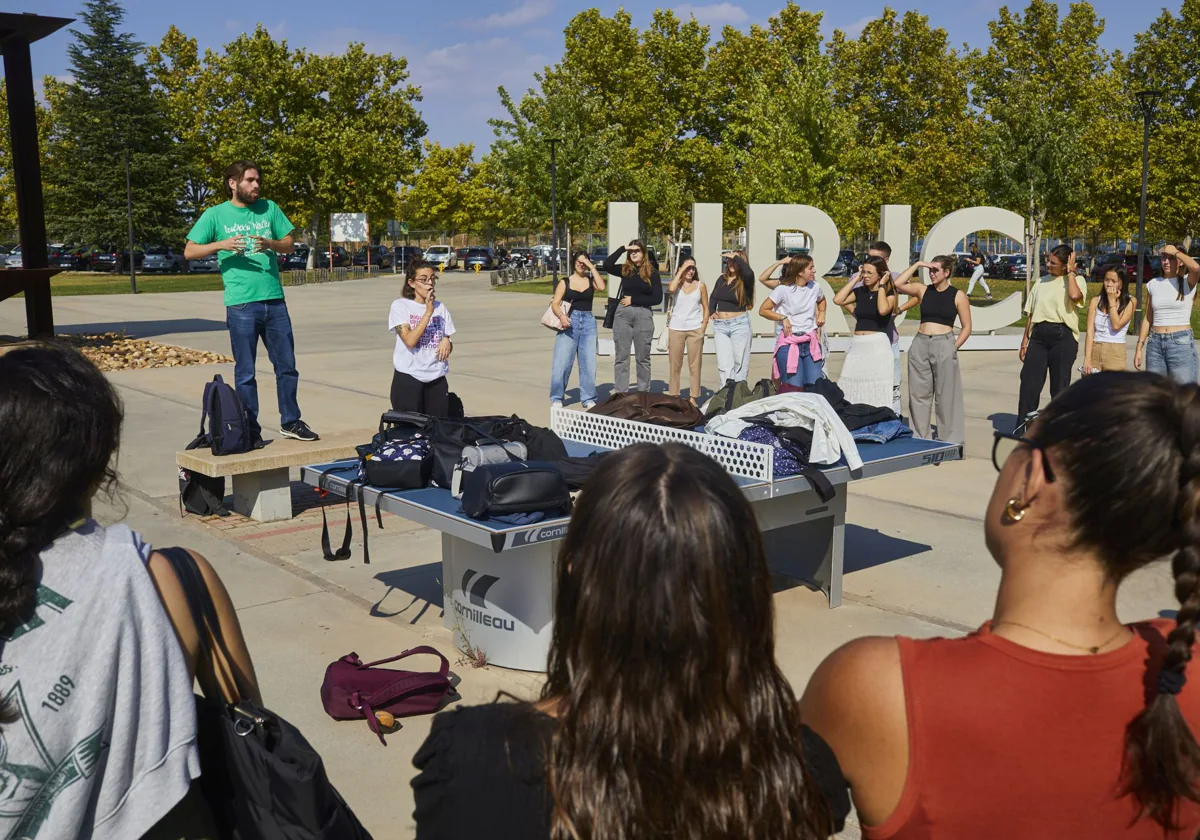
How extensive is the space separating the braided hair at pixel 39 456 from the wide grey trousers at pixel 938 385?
27.9 feet

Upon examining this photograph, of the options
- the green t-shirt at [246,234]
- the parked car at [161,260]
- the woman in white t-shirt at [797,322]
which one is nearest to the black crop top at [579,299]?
the woman in white t-shirt at [797,322]

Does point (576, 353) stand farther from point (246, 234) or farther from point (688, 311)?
point (246, 234)

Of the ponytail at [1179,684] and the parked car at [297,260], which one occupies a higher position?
the parked car at [297,260]

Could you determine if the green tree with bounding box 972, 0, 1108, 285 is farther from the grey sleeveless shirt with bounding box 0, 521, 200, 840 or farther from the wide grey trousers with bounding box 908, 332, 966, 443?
the grey sleeveless shirt with bounding box 0, 521, 200, 840

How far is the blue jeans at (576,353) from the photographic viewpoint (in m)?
11.9

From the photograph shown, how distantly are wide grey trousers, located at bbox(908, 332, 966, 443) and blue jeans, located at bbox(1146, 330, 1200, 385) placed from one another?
6.62 ft

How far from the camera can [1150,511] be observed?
1579 mm

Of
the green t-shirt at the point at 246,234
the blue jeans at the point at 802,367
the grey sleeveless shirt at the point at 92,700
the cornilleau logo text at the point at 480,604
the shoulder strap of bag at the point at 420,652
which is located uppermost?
the green t-shirt at the point at 246,234

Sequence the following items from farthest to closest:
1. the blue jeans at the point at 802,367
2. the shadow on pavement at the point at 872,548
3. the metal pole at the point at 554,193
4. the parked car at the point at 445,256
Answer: the parked car at the point at 445,256 < the metal pole at the point at 554,193 < the blue jeans at the point at 802,367 < the shadow on pavement at the point at 872,548

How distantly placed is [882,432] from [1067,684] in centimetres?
507

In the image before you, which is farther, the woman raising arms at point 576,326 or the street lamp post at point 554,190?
the street lamp post at point 554,190

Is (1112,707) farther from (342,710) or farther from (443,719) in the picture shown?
(342,710)

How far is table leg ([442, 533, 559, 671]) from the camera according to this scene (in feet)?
16.5

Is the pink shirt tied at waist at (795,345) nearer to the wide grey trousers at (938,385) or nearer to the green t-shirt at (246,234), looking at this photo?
the wide grey trousers at (938,385)
